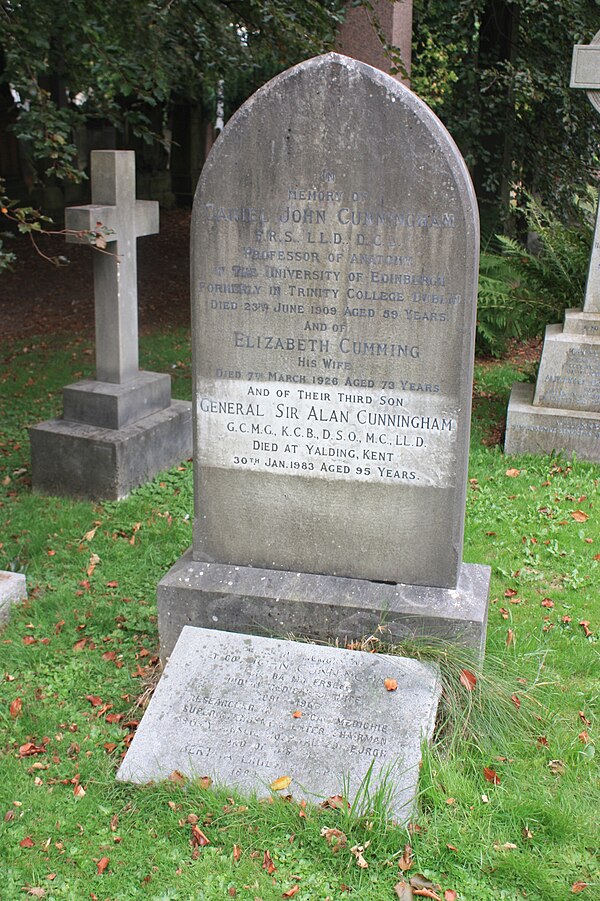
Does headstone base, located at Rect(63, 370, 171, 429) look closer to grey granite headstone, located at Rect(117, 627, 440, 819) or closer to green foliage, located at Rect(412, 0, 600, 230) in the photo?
grey granite headstone, located at Rect(117, 627, 440, 819)

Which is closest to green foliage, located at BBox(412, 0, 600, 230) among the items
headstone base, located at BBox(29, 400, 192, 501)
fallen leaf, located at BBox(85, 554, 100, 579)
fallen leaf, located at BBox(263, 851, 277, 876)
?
headstone base, located at BBox(29, 400, 192, 501)

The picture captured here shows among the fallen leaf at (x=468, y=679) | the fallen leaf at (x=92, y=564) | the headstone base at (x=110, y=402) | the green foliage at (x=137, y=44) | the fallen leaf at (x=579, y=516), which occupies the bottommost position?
the fallen leaf at (x=92, y=564)

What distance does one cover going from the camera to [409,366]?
352cm

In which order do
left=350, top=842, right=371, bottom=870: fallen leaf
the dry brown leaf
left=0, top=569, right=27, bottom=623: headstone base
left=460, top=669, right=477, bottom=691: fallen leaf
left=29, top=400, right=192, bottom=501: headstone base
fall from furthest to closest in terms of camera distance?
1. left=29, top=400, right=192, bottom=501: headstone base
2. left=0, top=569, right=27, bottom=623: headstone base
3. left=460, top=669, right=477, bottom=691: fallen leaf
4. left=350, top=842, right=371, bottom=870: fallen leaf
5. the dry brown leaf

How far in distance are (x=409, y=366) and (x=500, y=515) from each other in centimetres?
253

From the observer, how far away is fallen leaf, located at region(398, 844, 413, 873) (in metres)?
2.92

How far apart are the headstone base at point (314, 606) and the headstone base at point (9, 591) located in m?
1.11

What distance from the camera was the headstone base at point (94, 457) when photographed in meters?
6.12

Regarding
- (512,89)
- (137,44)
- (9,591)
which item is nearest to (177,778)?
(9,591)

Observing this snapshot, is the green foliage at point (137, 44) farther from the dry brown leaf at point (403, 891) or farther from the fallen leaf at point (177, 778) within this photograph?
the dry brown leaf at point (403, 891)

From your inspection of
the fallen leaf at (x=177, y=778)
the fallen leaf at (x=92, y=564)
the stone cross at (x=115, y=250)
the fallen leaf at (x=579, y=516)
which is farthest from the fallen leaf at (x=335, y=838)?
the stone cross at (x=115, y=250)

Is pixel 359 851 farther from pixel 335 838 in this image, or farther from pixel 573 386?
pixel 573 386

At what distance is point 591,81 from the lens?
6926mm

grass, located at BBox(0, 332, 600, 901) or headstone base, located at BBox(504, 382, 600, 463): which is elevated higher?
headstone base, located at BBox(504, 382, 600, 463)
